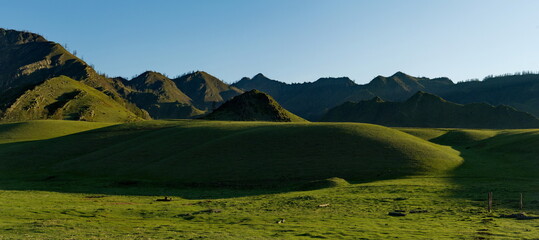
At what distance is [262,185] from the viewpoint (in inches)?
2469

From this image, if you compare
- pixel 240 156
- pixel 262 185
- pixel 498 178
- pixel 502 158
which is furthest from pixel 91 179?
pixel 502 158

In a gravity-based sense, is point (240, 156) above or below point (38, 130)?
below

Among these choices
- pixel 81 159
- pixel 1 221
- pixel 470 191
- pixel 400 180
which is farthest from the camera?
pixel 81 159

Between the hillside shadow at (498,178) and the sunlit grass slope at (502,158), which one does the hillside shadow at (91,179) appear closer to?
the hillside shadow at (498,178)

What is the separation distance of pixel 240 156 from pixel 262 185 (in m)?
16.4

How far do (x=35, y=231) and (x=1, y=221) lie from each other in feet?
18.3

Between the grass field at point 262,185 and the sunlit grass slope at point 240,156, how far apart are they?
31 centimetres

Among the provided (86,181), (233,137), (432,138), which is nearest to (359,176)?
(233,137)

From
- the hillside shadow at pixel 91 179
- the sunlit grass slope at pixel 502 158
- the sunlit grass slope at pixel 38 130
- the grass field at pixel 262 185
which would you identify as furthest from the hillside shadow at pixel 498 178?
the sunlit grass slope at pixel 38 130

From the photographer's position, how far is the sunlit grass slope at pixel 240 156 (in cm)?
6856

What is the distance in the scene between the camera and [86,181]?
67.2 meters

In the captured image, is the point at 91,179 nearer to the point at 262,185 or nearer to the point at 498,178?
the point at 262,185

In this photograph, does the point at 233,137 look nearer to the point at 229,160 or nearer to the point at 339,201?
the point at 229,160

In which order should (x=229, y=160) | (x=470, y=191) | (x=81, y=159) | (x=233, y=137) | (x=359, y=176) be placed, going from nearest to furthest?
(x=470, y=191)
(x=359, y=176)
(x=229, y=160)
(x=81, y=159)
(x=233, y=137)
